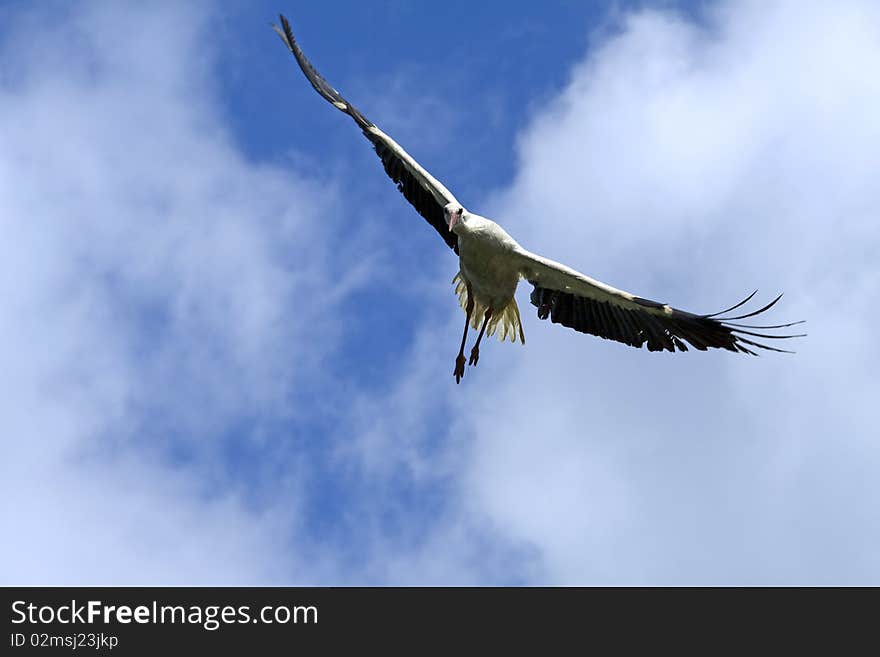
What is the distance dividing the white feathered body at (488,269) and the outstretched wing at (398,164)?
0.67 m

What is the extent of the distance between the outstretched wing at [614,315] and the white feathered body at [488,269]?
0.58ft

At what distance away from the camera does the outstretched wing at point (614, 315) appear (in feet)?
43.8

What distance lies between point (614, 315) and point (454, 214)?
201 cm

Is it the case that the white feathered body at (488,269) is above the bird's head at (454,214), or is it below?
below

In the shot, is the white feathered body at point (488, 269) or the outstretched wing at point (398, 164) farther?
the outstretched wing at point (398, 164)

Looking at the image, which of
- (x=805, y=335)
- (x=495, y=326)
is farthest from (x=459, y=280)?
(x=805, y=335)

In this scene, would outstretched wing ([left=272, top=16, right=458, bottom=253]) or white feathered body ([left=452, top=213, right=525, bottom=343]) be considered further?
outstretched wing ([left=272, top=16, right=458, bottom=253])

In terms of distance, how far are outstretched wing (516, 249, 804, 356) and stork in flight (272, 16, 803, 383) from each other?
1cm

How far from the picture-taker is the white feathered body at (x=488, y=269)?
45.3 ft

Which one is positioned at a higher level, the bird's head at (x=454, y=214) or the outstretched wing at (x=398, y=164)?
the outstretched wing at (x=398, y=164)

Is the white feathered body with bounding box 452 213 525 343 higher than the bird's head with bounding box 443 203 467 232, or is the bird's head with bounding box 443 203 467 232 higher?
the bird's head with bounding box 443 203 467 232

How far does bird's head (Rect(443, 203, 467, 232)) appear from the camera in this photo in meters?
14.0

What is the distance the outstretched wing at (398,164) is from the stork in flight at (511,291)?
0.01 metres
